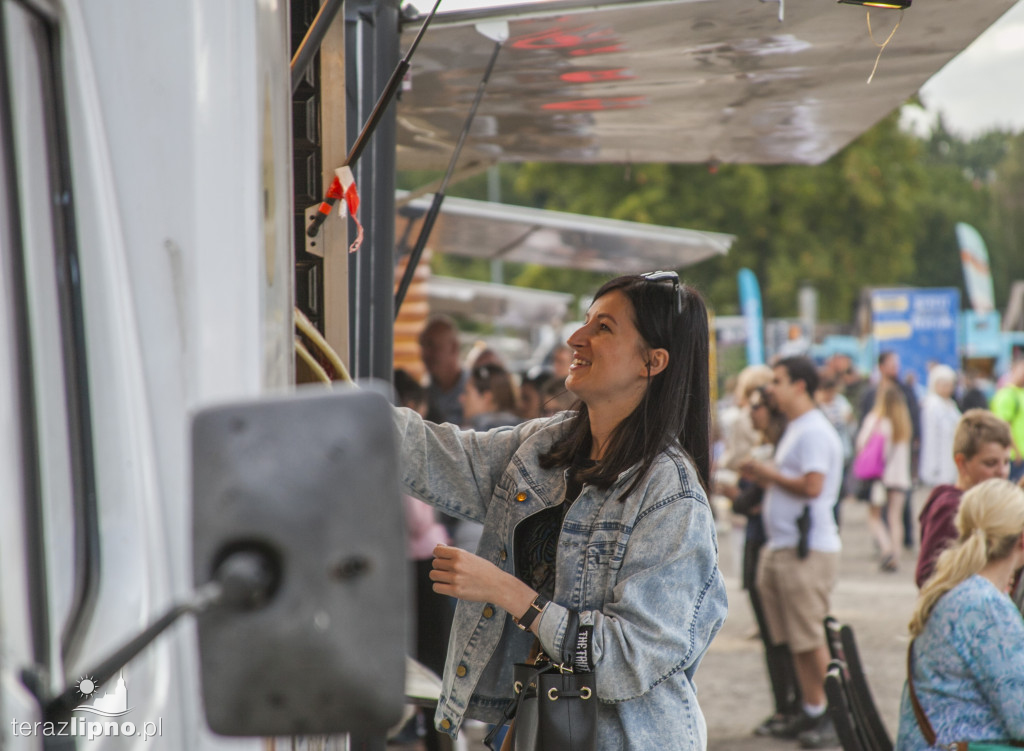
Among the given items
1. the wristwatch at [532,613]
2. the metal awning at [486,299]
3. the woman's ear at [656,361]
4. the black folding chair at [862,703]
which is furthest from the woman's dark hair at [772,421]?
the metal awning at [486,299]

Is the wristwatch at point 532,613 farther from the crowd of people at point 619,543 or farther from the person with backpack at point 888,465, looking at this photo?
the person with backpack at point 888,465

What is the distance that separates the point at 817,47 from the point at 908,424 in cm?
855

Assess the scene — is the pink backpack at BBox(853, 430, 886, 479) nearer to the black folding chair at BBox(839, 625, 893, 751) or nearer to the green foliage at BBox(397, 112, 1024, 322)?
the green foliage at BBox(397, 112, 1024, 322)

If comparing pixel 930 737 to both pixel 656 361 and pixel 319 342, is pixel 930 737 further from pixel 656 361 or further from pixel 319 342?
pixel 319 342

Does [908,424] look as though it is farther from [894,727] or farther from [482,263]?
[482,263]

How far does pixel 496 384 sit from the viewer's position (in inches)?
285

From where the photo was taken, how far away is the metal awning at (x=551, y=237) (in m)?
7.57

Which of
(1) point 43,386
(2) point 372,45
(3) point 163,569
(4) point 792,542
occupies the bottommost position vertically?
Answer: (4) point 792,542

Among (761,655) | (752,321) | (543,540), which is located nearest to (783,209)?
(752,321)

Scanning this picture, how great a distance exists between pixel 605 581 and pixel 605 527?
4.5 inches

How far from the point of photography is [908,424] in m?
11.0

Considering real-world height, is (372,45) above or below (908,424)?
above

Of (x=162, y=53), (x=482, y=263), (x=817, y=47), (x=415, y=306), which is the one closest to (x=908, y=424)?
(x=415, y=306)

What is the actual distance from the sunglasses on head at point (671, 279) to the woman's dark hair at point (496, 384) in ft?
15.3
